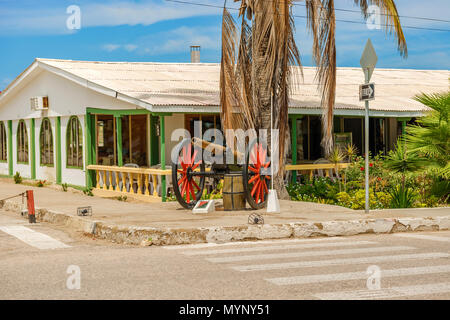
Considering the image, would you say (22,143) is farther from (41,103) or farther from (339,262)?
(339,262)

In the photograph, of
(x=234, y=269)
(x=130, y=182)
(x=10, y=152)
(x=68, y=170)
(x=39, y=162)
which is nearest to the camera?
(x=234, y=269)

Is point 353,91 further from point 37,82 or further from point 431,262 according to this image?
point 431,262

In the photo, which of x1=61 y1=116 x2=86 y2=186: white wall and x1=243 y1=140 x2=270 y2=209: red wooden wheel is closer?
x1=243 y1=140 x2=270 y2=209: red wooden wheel

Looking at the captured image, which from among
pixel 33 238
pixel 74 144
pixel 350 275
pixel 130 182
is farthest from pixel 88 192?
pixel 350 275

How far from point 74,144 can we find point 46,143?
2.72 meters

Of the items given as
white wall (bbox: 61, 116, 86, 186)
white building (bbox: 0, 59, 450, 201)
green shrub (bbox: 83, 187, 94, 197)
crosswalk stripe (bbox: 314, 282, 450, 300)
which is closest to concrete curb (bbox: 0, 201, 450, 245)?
crosswalk stripe (bbox: 314, 282, 450, 300)

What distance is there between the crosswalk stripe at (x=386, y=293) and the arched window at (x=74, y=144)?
1466 cm

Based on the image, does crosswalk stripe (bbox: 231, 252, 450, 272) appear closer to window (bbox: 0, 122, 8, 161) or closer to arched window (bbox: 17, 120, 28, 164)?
arched window (bbox: 17, 120, 28, 164)

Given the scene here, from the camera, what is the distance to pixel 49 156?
874 inches

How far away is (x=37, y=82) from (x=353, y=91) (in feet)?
36.3

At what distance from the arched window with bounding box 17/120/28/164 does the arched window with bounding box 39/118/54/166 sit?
1.74 metres

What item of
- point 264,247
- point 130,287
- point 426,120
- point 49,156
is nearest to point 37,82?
point 49,156

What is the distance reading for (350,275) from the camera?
6.92 meters

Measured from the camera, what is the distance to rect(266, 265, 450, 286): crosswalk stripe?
21.7 ft
